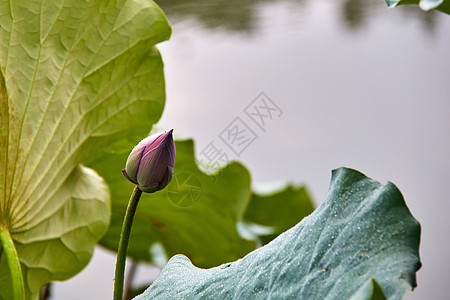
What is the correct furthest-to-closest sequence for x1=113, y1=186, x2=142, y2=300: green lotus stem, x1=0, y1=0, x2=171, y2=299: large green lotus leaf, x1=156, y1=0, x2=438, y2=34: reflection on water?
x1=156, y1=0, x2=438, y2=34: reflection on water, x1=0, y1=0, x2=171, y2=299: large green lotus leaf, x1=113, y1=186, x2=142, y2=300: green lotus stem

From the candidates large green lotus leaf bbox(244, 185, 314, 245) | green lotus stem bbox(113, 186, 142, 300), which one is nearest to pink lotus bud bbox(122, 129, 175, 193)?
green lotus stem bbox(113, 186, 142, 300)

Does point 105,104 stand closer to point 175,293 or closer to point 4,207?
point 4,207

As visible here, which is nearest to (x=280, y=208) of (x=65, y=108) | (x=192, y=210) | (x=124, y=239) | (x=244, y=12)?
(x=192, y=210)

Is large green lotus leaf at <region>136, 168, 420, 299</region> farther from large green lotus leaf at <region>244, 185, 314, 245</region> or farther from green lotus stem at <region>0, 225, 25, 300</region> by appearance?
large green lotus leaf at <region>244, 185, 314, 245</region>

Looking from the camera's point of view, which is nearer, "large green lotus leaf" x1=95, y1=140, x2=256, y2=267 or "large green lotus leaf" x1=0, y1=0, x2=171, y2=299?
"large green lotus leaf" x1=0, y1=0, x2=171, y2=299

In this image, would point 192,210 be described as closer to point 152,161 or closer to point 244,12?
point 152,161

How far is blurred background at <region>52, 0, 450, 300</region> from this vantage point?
195cm

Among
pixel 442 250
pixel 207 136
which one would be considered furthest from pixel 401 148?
pixel 207 136

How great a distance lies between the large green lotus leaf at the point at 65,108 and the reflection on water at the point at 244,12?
2.03 m

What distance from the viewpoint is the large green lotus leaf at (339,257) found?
0.36 meters

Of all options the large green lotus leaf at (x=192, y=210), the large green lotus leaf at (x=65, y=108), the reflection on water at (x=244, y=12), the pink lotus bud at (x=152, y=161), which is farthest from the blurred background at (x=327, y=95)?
the pink lotus bud at (x=152, y=161)

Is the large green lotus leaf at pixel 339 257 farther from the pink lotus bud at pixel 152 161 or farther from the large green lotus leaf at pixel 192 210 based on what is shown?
the large green lotus leaf at pixel 192 210

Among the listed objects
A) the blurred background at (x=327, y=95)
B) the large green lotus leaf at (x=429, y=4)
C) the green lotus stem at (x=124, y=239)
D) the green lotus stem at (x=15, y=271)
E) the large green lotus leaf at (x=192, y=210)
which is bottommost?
the blurred background at (x=327, y=95)

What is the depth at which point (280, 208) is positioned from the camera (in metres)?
1.42
